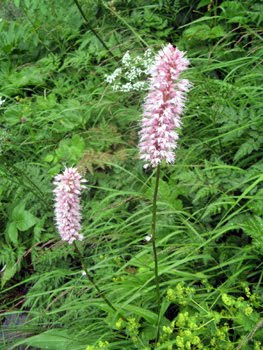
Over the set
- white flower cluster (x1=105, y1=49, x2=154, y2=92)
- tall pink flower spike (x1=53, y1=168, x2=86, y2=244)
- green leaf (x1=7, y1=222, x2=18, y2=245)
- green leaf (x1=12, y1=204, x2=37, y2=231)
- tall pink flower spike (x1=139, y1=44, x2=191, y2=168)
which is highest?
tall pink flower spike (x1=139, y1=44, x2=191, y2=168)

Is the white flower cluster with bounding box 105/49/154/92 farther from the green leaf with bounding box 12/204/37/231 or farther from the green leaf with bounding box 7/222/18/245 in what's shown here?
the green leaf with bounding box 7/222/18/245

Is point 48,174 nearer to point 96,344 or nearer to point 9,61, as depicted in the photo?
point 96,344

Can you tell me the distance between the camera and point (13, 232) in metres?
2.98

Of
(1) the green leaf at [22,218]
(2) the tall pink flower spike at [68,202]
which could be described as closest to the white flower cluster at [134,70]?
(1) the green leaf at [22,218]

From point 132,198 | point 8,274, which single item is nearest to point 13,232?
point 8,274

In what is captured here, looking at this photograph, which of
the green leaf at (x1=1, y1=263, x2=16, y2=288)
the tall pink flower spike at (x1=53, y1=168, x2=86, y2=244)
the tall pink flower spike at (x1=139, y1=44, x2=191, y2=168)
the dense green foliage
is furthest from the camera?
the green leaf at (x1=1, y1=263, x2=16, y2=288)

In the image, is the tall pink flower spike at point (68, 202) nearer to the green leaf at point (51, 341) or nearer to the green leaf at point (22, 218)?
the green leaf at point (51, 341)

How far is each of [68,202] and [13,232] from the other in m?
1.40

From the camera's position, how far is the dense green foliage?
2.18 metres

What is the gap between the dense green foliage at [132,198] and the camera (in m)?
2.18

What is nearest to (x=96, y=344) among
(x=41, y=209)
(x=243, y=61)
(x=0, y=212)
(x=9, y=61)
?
(x=41, y=209)

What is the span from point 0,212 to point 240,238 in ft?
5.77

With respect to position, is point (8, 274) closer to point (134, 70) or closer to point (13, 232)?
point (13, 232)

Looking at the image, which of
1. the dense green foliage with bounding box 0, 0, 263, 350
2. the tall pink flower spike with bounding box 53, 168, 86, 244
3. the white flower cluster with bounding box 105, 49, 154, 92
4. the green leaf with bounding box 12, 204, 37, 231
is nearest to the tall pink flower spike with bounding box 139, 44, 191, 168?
the tall pink flower spike with bounding box 53, 168, 86, 244
